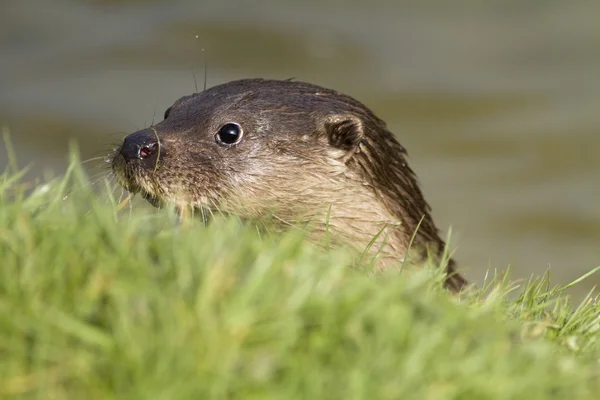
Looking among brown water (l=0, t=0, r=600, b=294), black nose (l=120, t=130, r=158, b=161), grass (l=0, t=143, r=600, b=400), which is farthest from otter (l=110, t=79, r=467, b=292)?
brown water (l=0, t=0, r=600, b=294)

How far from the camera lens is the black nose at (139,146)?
3.98 m

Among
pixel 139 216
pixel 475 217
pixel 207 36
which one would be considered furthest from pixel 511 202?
pixel 139 216

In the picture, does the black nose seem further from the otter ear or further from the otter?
the otter ear

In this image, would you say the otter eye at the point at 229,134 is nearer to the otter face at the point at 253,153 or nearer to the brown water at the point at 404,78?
the otter face at the point at 253,153

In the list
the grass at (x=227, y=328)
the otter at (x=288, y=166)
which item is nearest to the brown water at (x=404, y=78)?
the otter at (x=288, y=166)

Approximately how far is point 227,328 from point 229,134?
242 cm

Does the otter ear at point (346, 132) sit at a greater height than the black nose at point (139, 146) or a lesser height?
greater

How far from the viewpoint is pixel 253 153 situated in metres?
4.22

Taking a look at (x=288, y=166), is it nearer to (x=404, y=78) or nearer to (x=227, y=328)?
(x=227, y=328)

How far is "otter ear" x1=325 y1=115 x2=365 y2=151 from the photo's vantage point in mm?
4129

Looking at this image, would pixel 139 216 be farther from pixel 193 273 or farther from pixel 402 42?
pixel 402 42

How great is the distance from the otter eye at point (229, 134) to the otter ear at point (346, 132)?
370mm

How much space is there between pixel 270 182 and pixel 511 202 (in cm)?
493

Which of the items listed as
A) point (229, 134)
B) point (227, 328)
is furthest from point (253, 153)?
→ point (227, 328)
